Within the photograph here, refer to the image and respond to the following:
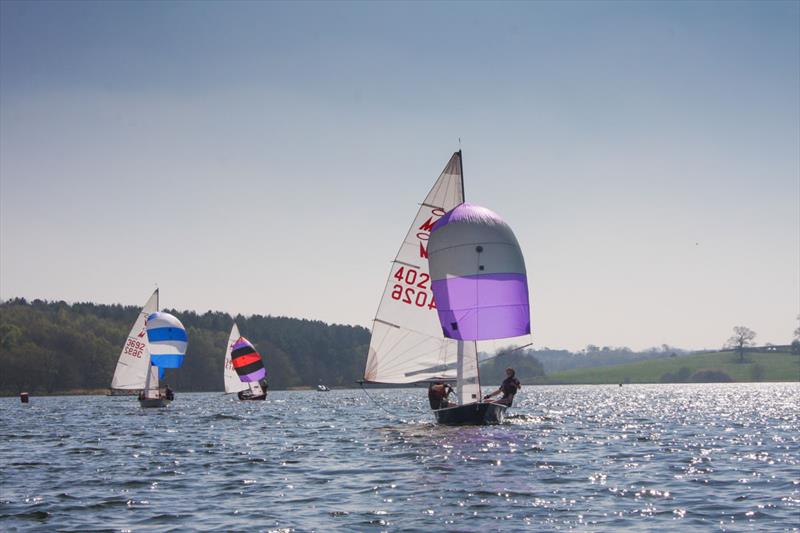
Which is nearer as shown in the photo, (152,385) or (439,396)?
(439,396)

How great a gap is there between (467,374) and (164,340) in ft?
146

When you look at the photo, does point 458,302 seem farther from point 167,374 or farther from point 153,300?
point 167,374

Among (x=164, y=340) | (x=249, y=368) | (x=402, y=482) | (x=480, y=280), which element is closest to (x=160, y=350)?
(x=164, y=340)

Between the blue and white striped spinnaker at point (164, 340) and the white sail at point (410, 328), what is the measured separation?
131 feet

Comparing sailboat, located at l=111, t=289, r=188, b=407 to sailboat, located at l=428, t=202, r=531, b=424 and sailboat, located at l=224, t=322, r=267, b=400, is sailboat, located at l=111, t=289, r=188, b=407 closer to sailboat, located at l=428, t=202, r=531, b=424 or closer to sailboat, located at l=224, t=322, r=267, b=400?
sailboat, located at l=224, t=322, r=267, b=400

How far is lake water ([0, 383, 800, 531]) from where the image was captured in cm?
1697

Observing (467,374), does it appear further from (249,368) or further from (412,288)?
(249,368)

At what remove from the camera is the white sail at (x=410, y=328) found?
39.3 metres

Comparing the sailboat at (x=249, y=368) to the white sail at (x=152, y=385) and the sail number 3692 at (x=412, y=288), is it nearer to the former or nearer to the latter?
the white sail at (x=152, y=385)

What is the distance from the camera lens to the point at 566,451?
3027 cm

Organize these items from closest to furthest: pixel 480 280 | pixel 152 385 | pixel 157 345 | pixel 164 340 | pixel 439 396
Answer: pixel 480 280, pixel 439 396, pixel 157 345, pixel 164 340, pixel 152 385

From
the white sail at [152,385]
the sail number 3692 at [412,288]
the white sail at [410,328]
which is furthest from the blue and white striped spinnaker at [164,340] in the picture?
the sail number 3692 at [412,288]

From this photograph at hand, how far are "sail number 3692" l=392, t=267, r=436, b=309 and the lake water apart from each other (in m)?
5.87

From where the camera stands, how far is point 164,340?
7612cm
